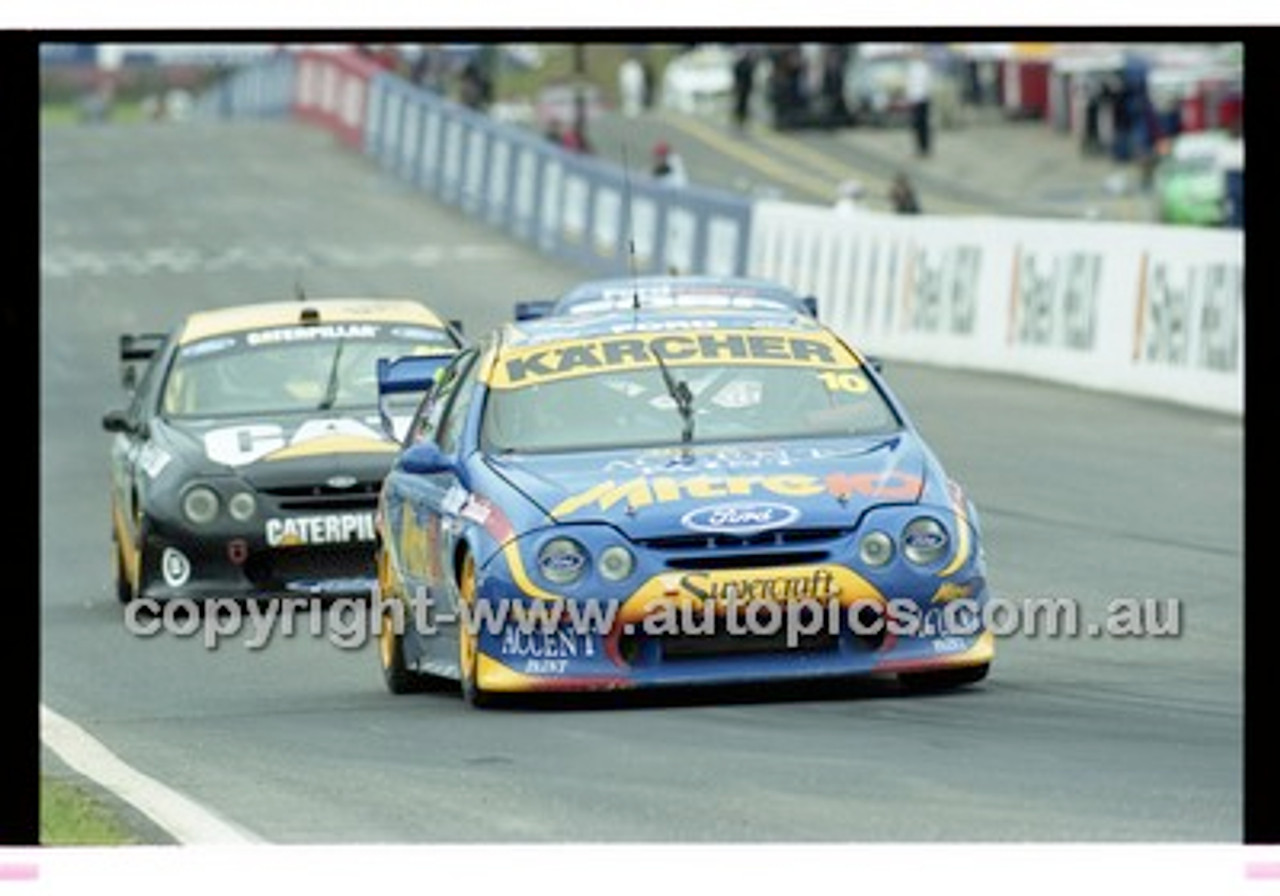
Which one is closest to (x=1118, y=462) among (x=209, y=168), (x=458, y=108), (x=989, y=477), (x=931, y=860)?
(x=989, y=477)

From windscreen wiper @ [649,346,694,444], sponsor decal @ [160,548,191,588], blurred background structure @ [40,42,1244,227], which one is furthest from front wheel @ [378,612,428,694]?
blurred background structure @ [40,42,1244,227]

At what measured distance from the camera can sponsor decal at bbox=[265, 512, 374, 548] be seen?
54.3ft

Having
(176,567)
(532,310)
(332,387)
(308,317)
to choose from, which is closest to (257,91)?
(532,310)

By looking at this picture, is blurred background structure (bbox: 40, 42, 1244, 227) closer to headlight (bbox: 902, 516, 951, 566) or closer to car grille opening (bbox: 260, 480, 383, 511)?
car grille opening (bbox: 260, 480, 383, 511)

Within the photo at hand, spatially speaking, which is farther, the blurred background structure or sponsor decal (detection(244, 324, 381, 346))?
the blurred background structure

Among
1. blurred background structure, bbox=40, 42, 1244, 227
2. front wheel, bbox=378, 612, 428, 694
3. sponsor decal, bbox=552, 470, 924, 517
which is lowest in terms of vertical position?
blurred background structure, bbox=40, 42, 1244, 227

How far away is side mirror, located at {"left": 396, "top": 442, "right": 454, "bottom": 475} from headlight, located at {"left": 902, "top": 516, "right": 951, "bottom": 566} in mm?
1699

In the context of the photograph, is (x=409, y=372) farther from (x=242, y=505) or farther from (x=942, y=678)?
(x=942, y=678)

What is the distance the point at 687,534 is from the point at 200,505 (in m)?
5.37

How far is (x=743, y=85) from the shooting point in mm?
64250

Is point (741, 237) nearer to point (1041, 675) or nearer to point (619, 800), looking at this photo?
point (1041, 675)

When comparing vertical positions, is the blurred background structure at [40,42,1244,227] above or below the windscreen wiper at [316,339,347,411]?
below

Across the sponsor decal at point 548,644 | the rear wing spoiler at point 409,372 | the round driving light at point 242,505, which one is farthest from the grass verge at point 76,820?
the round driving light at point 242,505

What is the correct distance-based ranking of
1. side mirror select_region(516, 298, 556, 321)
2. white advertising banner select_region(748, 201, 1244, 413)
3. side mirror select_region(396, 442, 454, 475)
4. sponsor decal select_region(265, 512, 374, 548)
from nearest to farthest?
side mirror select_region(396, 442, 454, 475)
sponsor decal select_region(265, 512, 374, 548)
side mirror select_region(516, 298, 556, 321)
white advertising banner select_region(748, 201, 1244, 413)
